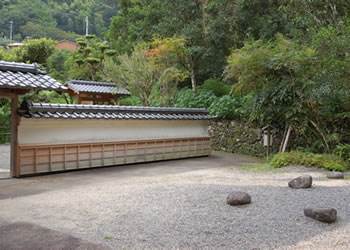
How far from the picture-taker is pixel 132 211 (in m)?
5.51

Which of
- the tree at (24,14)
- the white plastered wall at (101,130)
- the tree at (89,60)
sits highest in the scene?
the tree at (24,14)

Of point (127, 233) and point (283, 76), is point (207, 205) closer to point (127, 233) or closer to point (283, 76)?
point (127, 233)

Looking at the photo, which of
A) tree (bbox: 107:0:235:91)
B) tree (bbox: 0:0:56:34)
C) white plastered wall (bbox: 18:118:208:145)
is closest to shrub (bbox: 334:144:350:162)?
white plastered wall (bbox: 18:118:208:145)

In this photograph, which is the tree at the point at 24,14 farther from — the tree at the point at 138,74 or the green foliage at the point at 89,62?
the tree at the point at 138,74

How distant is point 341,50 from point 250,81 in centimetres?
328

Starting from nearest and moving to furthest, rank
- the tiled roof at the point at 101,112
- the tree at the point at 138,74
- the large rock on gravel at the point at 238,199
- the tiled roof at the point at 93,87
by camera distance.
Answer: the large rock on gravel at the point at 238,199 → the tiled roof at the point at 101,112 → the tree at the point at 138,74 → the tiled roof at the point at 93,87

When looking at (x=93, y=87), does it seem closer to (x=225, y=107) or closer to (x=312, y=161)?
(x=225, y=107)

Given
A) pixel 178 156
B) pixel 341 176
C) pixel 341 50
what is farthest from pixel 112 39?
pixel 341 176

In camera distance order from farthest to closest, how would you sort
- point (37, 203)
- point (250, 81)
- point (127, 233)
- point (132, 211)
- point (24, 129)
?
point (250, 81) < point (24, 129) < point (37, 203) < point (132, 211) < point (127, 233)

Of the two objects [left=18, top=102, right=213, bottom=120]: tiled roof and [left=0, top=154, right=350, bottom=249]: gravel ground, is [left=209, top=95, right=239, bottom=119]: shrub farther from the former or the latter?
[left=0, top=154, right=350, bottom=249]: gravel ground

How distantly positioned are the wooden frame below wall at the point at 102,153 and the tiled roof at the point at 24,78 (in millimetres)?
1959

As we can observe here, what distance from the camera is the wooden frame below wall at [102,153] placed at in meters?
9.32

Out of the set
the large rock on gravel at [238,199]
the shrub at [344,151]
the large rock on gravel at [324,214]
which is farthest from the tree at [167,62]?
the large rock on gravel at [324,214]

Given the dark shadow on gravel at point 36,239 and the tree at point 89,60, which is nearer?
the dark shadow on gravel at point 36,239
